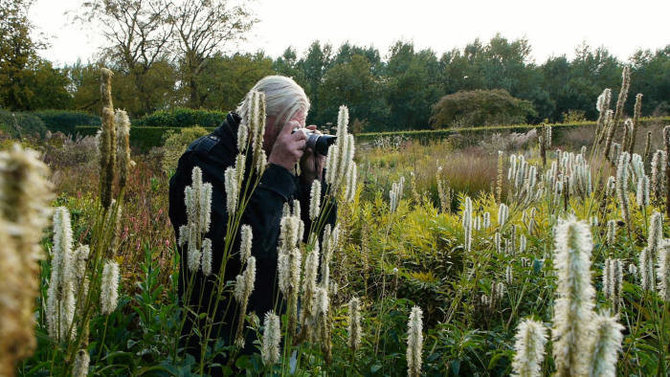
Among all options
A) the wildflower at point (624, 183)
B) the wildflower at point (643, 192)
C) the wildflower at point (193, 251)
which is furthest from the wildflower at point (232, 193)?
the wildflower at point (643, 192)

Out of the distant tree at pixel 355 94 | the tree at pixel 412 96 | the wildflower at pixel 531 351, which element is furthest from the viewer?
the tree at pixel 412 96

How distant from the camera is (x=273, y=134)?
2732 mm

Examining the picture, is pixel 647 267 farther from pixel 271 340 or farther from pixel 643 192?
pixel 271 340

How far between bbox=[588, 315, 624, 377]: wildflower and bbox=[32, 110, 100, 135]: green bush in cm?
3256

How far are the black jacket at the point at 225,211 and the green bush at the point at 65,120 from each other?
1192 inches

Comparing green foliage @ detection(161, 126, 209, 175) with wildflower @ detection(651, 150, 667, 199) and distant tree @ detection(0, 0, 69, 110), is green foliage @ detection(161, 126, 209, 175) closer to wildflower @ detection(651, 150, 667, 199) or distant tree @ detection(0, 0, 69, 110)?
wildflower @ detection(651, 150, 667, 199)

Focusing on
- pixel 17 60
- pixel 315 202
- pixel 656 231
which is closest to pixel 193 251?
pixel 315 202

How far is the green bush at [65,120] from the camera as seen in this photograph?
2870cm

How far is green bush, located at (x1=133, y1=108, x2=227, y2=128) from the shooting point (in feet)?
81.5

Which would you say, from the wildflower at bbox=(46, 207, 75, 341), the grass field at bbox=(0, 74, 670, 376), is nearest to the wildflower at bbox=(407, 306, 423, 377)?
the grass field at bbox=(0, 74, 670, 376)

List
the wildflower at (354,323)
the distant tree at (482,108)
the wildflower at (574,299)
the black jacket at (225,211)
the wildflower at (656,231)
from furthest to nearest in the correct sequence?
the distant tree at (482,108) → the black jacket at (225,211) → the wildflower at (354,323) → the wildflower at (656,231) → the wildflower at (574,299)

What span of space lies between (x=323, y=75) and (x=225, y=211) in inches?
2494

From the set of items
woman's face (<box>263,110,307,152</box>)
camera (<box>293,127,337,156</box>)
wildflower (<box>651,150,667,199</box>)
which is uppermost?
woman's face (<box>263,110,307,152</box>)

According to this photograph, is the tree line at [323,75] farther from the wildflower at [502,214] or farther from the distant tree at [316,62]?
the wildflower at [502,214]
